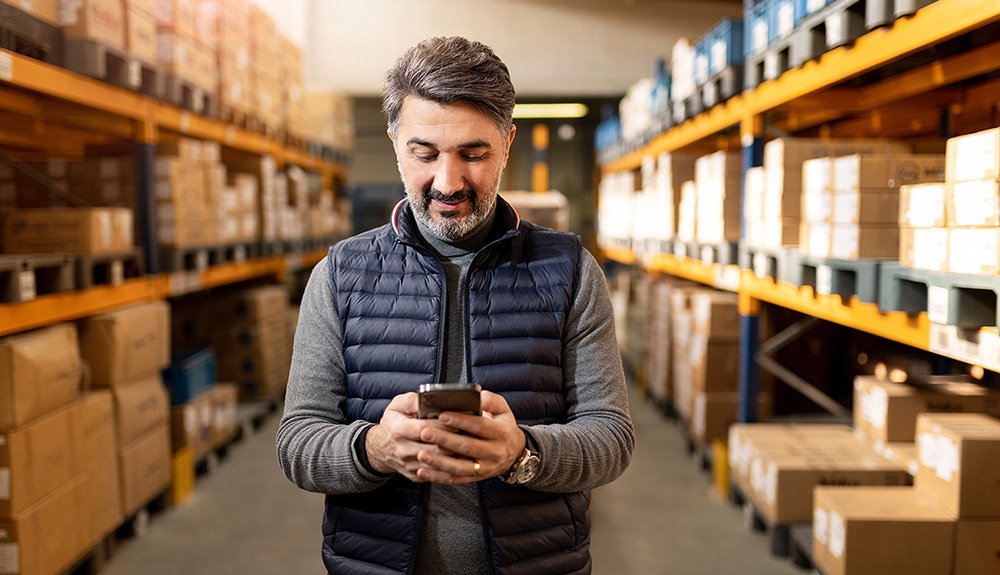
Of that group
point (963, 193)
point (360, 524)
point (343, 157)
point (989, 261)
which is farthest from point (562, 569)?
point (343, 157)

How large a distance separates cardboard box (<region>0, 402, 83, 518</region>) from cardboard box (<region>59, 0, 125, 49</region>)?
64.3 inches

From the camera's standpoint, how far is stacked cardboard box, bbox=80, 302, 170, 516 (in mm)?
3559

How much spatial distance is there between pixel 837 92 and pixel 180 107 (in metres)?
3.65

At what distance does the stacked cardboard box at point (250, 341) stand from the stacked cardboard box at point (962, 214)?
15.9ft

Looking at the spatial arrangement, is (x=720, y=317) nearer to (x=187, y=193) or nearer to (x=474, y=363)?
(x=187, y=193)

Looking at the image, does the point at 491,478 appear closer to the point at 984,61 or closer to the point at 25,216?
the point at 984,61

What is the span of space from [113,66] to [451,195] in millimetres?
2934

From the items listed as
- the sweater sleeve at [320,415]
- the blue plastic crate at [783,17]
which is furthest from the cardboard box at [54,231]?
the blue plastic crate at [783,17]

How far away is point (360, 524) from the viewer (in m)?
1.59

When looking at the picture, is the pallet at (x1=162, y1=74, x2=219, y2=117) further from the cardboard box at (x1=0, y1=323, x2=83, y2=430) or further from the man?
the man

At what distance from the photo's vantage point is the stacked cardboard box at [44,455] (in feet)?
8.89

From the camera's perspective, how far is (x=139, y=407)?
12.5 ft

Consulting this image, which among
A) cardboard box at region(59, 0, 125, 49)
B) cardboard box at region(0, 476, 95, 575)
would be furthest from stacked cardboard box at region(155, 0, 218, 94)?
cardboard box at region(0, 476, 95, 575)

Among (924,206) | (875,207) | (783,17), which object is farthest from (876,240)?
(783,17)
